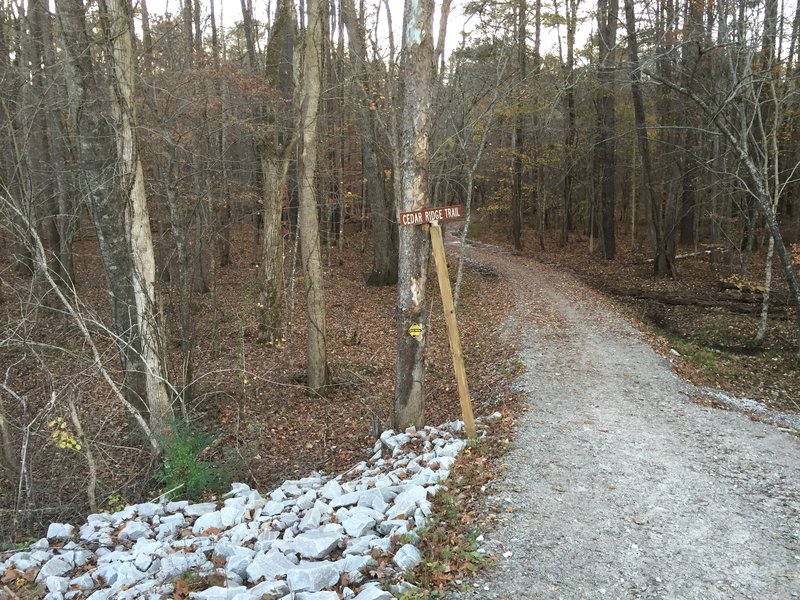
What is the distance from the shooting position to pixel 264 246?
11.7 m

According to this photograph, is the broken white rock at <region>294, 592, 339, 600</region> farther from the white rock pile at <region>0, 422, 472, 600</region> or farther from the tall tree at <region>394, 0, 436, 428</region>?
the tall tree at <region>394, 0, 436, 428</region>

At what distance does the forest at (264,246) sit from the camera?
649cm

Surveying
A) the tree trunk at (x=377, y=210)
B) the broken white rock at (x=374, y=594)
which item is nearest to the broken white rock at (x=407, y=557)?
the broken white rock at (x=374, y=594)

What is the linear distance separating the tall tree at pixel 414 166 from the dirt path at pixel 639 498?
1853 mm

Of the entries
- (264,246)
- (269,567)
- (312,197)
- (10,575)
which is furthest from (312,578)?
(264,246)

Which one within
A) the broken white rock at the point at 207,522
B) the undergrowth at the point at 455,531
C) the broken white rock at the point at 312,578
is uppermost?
the broken white rock at the point at 312,578

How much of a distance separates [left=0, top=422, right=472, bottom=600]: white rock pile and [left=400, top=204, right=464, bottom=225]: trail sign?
8.33ft

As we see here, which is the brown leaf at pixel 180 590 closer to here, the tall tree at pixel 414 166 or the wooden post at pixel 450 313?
the wooden post at pixel 450 313

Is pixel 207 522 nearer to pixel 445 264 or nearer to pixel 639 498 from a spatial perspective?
pixel 445 264

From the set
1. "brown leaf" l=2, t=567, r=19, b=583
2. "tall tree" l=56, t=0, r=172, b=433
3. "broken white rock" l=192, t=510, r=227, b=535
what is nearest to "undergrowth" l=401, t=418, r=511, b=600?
"broken white rock" l=192, t=510, r=227, b=535

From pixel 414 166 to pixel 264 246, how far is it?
629 cm

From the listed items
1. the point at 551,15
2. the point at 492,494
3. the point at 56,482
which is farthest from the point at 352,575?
the point at 551,15

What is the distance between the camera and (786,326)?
1277 cm

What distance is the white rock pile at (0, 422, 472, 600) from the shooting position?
3.75 m
